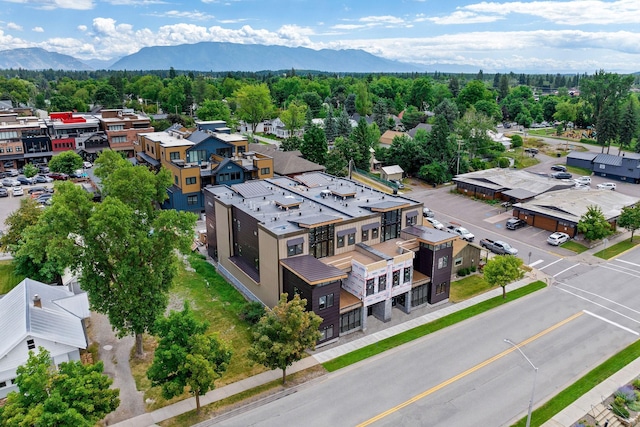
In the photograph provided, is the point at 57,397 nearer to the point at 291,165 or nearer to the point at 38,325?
the point at 38,325

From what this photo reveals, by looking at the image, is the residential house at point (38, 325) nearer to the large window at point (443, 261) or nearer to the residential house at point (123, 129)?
the large window at point (443, 261)

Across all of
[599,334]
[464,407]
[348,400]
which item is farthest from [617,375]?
[348,400]

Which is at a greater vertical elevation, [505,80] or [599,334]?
[505,80]

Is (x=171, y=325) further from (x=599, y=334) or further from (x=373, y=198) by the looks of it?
(x=599, y=334)

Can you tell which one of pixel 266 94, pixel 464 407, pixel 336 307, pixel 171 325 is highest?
pixel 266 94

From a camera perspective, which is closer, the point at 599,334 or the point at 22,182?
the point at 599,334

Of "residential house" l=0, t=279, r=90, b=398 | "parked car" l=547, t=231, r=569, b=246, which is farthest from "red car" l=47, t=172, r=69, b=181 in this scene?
"parked car" l=547, t=231, r=569, b=246

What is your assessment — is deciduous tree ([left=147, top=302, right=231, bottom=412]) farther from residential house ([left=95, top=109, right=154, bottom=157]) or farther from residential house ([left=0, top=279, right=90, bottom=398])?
residential house ([left=95, top=109, right=154, bottom=157])
